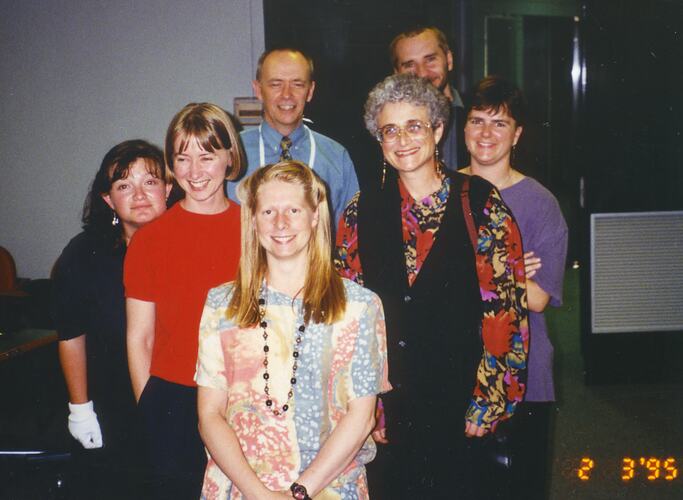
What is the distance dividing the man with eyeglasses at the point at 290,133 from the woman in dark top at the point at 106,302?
62cm

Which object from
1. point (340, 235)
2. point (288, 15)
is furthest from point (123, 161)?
point (288, 15)

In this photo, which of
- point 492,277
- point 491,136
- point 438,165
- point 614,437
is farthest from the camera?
point 614,437

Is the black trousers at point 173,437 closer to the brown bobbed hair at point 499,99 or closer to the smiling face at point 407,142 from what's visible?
the smiling face at point 407,142

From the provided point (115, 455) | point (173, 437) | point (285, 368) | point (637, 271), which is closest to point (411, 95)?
point (285, 368)

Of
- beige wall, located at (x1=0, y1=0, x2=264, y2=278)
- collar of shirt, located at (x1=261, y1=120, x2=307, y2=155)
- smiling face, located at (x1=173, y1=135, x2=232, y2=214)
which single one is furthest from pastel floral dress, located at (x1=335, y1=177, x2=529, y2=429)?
beige wall, located at (x1=0, y1=0, x2=264, y2=278)

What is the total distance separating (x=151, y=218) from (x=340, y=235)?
63 cm

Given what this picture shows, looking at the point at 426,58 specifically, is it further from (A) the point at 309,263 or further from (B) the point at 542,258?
(A) the point at 309,263

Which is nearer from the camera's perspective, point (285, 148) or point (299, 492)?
point (299, 492)

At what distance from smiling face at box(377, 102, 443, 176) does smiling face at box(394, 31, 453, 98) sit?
937 millimetres

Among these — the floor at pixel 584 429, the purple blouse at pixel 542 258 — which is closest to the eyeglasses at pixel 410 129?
the purple blouse at pixel 542 258

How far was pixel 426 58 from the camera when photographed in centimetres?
266

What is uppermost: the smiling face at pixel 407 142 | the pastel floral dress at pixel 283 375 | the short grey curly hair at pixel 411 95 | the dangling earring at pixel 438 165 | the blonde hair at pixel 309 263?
the short grey curly hair at pixel 411 95

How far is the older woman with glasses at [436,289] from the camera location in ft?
5.72

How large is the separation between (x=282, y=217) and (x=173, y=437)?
78 centimetres
